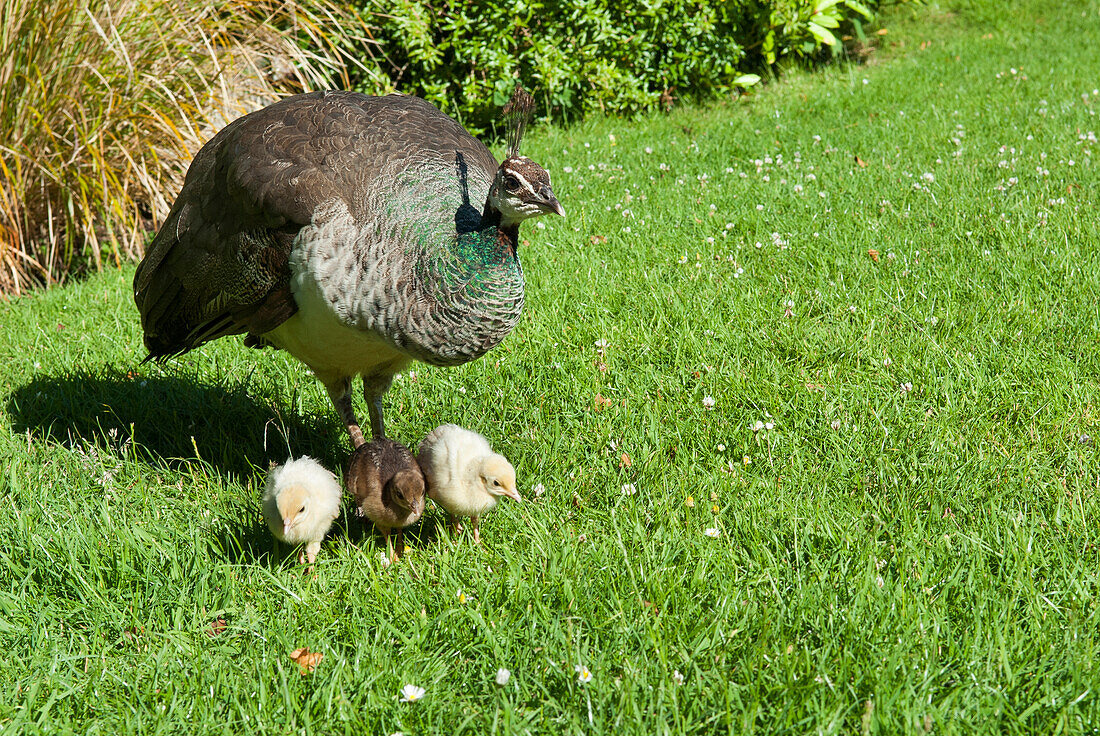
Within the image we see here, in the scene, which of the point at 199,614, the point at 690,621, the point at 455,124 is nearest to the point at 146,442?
the point at 199,614

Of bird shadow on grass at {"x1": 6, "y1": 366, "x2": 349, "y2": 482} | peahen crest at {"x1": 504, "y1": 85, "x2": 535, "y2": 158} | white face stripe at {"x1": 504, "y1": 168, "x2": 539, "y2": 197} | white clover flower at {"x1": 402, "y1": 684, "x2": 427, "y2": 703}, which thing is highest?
peahen crest at {"x1": 504, "y1": 85, "x2": 535, "y2": 158}

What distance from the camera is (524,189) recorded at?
3260 mm

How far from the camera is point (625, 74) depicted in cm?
862

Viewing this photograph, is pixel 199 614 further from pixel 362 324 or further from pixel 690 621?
pixel 690 621

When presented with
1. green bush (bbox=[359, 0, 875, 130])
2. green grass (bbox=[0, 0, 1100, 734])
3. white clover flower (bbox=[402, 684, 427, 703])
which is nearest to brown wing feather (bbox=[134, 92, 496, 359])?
green grass (bbox=[0, 0, 1100, 734])

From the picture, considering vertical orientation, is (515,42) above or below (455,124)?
below

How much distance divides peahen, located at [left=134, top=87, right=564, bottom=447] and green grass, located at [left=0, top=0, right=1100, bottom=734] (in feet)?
2.08

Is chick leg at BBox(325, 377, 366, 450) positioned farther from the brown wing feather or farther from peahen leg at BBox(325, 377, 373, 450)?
the brown wing feather

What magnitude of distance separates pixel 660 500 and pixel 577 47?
601cm

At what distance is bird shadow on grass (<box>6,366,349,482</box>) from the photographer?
420 centimetres

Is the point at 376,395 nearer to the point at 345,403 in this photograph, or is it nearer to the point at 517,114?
the point at 345,403

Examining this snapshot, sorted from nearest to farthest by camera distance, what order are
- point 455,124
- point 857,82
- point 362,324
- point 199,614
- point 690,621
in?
point 690,621, point 199,614, point 362,324, point 455,124, point 857,82

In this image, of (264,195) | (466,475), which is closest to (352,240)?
(264,195)

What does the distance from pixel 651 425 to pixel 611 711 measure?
1604 millimetres
